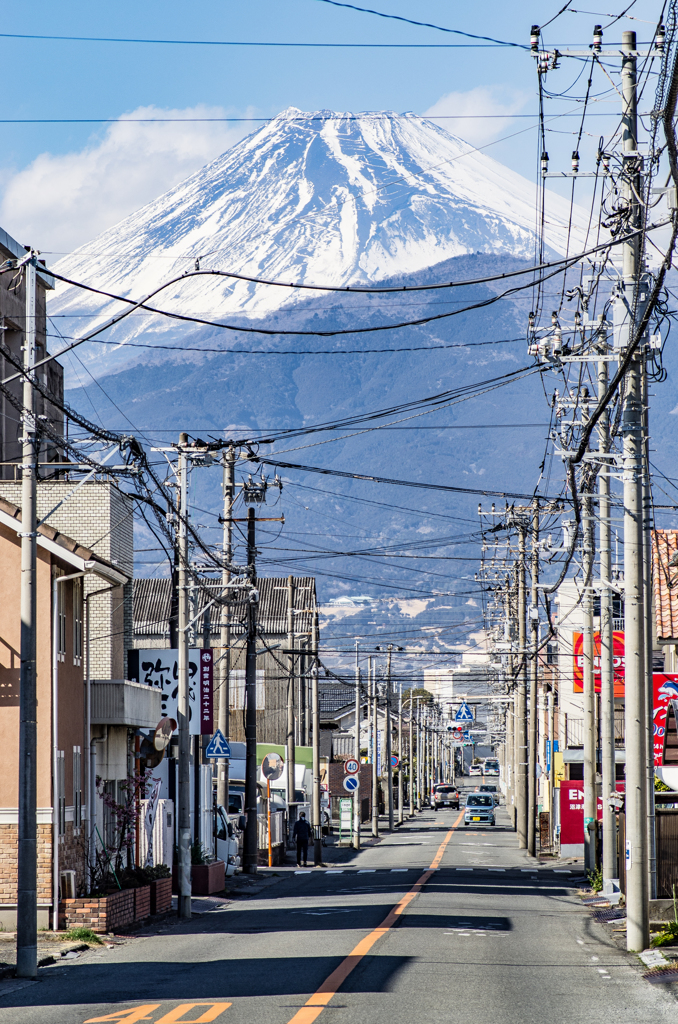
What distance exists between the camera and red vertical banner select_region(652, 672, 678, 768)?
30797mm

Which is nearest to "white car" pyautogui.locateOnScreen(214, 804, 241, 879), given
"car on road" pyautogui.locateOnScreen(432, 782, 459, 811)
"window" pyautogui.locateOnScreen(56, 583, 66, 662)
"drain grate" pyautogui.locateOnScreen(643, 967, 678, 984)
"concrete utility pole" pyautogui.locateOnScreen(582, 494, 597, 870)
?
"concrete utility pole" pyautogui.locateOnScreen(582, 494, 597, 870)

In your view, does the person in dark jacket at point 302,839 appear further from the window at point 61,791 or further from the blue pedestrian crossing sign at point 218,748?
the window at point 61,791

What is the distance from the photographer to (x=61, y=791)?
993 inches

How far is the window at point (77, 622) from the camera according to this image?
27.3 metres

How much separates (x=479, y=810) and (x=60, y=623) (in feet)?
208

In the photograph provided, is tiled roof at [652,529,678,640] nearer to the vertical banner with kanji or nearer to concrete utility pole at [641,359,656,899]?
the vertical banner with kanji

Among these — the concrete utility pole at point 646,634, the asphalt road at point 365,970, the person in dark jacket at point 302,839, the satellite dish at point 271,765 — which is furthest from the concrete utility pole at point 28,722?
the person in dark jacket at point 302,839

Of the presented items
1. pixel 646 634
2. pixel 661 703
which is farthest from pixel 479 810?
pixel 646 634

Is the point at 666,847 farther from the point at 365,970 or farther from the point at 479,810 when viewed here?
the point at 479,810

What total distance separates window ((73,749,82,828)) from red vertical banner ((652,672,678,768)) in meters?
12.5

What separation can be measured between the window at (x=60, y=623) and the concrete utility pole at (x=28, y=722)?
6.79 m

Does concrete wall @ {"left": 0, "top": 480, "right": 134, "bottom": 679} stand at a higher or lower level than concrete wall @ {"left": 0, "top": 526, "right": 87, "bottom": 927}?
higher

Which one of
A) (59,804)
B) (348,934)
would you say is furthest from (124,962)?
(59,804)

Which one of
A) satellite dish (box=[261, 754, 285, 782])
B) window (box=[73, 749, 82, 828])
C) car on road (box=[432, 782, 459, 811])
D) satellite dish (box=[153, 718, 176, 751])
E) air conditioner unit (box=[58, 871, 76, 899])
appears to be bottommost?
car on road (box=[432, 782, 459, 811])
